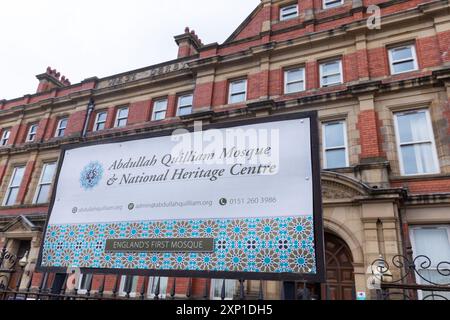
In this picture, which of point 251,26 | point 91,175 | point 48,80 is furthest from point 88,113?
point 91,175

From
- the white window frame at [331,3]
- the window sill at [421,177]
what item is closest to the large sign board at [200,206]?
the window sill at [421,177]

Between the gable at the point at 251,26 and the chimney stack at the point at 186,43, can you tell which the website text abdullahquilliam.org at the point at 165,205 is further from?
the chimney stack at the point at 186,43

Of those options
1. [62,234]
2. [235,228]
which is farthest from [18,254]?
[235,228]

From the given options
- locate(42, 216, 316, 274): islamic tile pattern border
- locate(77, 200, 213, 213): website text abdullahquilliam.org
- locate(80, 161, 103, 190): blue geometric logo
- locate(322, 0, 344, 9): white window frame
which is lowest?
locate(42, 216, 316, 274): islamic tile pattern border

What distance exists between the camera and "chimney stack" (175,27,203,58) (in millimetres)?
15934

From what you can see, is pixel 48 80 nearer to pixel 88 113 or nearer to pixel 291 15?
pixel 88 113

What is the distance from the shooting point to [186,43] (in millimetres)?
16109

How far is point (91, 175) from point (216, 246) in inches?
87.7

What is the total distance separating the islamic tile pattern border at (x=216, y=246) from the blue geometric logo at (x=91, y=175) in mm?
601

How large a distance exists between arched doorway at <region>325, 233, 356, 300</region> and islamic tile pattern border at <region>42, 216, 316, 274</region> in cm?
592

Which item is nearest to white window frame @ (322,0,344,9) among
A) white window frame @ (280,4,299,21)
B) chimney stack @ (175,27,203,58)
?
white window frame @ (280,4,299,21)

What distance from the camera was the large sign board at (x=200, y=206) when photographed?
3119mm

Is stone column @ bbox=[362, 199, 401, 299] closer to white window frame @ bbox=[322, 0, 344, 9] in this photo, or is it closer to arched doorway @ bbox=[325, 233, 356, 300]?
arched doorway @ bbox=[325, 233, 356, 300]

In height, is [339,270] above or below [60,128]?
below
